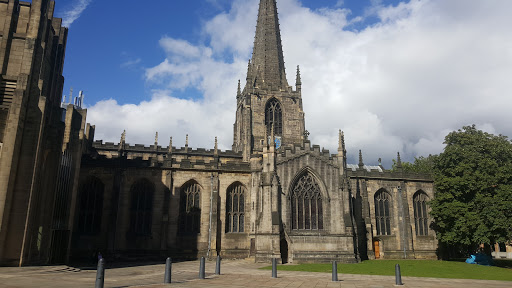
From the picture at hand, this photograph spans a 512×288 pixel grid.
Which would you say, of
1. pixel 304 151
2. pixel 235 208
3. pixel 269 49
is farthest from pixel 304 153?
pixel 269 49

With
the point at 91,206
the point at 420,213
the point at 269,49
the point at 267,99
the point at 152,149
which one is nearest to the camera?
the point at 91,206

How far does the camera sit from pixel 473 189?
32.7 m

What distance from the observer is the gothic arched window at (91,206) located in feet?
103

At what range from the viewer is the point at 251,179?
35.1 metres

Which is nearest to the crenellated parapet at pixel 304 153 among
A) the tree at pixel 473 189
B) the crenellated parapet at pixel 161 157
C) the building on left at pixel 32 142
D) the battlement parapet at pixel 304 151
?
the battlement parapet at pixel 304 151

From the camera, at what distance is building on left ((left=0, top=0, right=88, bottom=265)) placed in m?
18.1

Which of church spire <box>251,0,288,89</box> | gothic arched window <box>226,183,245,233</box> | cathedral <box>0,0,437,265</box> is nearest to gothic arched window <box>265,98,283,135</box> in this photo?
church spire <box>251,0,288,89</box>

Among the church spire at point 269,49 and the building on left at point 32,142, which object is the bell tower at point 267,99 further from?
the building on left at point 32,142

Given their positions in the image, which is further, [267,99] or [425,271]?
[267,99]

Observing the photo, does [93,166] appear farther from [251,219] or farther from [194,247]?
[251,219]

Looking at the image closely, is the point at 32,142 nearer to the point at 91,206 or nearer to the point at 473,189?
the point at 91,206

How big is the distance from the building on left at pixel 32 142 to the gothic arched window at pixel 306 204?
1810 cm

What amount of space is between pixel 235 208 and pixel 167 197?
257 inches

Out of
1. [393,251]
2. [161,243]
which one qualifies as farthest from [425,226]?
[161,243]
